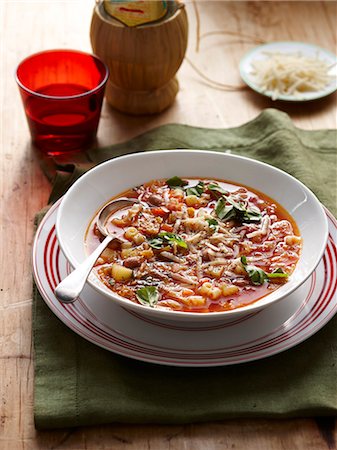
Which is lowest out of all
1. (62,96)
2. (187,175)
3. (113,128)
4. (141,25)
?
(113,128)

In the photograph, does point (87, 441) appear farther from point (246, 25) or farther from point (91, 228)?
point (246, 25)

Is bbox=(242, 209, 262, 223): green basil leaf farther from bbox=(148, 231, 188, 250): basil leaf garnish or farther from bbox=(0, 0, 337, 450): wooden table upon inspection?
bbox=(0, 0, 337, 450): wooden table

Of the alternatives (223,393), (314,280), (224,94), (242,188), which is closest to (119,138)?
(224,94)

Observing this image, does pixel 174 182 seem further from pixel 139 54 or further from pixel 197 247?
pixel 139 54

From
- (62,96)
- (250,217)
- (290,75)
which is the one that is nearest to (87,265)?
(250,217)

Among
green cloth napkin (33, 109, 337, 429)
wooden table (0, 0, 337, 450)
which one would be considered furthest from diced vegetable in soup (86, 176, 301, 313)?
wooden table (0, 0, 337, 450)

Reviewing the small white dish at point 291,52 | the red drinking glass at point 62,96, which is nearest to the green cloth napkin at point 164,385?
the red drinking glass at point 62,96

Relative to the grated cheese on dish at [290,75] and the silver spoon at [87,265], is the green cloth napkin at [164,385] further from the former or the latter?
the grated cheese on dish at [290,75]
